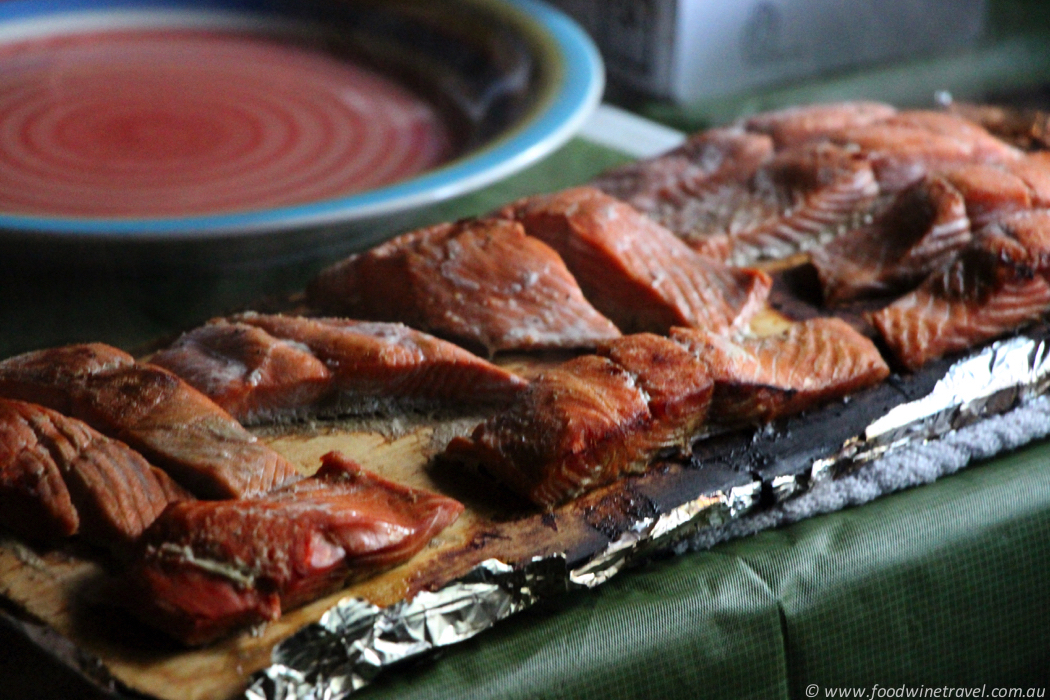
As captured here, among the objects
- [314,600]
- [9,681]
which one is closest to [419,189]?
[314,600]

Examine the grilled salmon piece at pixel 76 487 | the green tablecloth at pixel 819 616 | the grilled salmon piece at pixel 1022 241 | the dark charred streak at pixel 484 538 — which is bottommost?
the green tablecloth at pixel 819 616

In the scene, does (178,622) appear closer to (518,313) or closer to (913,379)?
(518,313)

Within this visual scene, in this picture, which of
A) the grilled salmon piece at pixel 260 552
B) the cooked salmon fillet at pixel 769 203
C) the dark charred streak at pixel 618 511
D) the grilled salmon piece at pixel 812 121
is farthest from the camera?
the grilled salmon piece at pixel 812 121

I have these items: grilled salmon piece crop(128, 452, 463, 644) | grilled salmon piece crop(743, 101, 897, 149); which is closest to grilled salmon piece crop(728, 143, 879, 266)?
grilled salmon piece crop(743, 101, 897, 149)

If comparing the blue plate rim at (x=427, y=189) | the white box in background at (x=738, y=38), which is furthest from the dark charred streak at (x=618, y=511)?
the white box in background at (x=738, y=38)

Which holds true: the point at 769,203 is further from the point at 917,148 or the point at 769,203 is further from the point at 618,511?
the point at 618,511

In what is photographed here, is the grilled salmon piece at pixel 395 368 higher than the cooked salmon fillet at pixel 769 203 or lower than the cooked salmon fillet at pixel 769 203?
lower

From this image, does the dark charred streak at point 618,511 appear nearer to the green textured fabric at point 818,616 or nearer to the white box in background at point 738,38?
the green textured fabric at point 818,616
